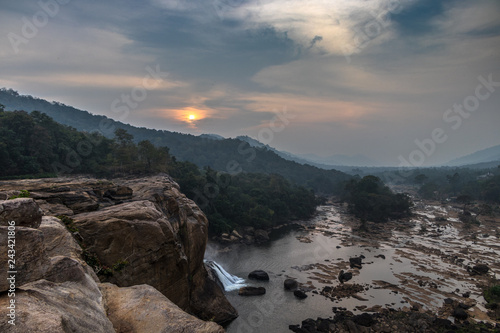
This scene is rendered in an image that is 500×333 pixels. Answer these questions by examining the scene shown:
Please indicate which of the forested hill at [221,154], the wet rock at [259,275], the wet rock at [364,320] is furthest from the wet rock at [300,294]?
the forested hill at [221,154]

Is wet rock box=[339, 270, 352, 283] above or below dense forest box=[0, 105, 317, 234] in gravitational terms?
below

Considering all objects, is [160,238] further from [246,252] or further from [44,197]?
[246,252]

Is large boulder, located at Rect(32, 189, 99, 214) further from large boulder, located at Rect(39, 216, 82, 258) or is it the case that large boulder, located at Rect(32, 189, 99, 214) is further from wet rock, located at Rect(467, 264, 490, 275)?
wet rock, located at Rect(467, 264, 490, 275)

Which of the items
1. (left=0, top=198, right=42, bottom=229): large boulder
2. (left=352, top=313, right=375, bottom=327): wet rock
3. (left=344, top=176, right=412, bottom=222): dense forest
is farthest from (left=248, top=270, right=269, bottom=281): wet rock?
(left=344, top=176, right=412, bottom=222): dense forest

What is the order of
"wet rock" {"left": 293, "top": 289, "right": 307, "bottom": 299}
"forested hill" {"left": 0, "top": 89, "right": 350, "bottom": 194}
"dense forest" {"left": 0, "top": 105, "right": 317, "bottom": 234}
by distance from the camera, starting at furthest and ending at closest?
"forested hill" {"left": 0, "top": 89, "right": 350, "bottom": 194} < "dense forest" {"left": 0, "top": 105, "right": 317, "bottom": 234} < "wet rock" {"left": 293, "top": 289, "right": 307, "bottom": 299}

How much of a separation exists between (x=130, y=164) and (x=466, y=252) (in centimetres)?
4897

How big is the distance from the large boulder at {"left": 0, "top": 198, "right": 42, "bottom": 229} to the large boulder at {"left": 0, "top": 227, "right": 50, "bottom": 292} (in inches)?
26.3

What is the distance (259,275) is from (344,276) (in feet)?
Answer: 29.2

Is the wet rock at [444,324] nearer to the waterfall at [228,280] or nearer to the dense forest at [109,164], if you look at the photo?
the waterfall at [228,280]

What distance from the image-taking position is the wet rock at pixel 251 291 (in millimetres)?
24281

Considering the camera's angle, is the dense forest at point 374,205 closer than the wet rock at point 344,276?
No

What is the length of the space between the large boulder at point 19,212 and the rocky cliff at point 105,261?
14 mm

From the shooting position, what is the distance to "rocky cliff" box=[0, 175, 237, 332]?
4.06 metres

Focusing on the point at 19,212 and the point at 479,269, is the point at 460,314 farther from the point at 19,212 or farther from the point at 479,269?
the point at 19,212
